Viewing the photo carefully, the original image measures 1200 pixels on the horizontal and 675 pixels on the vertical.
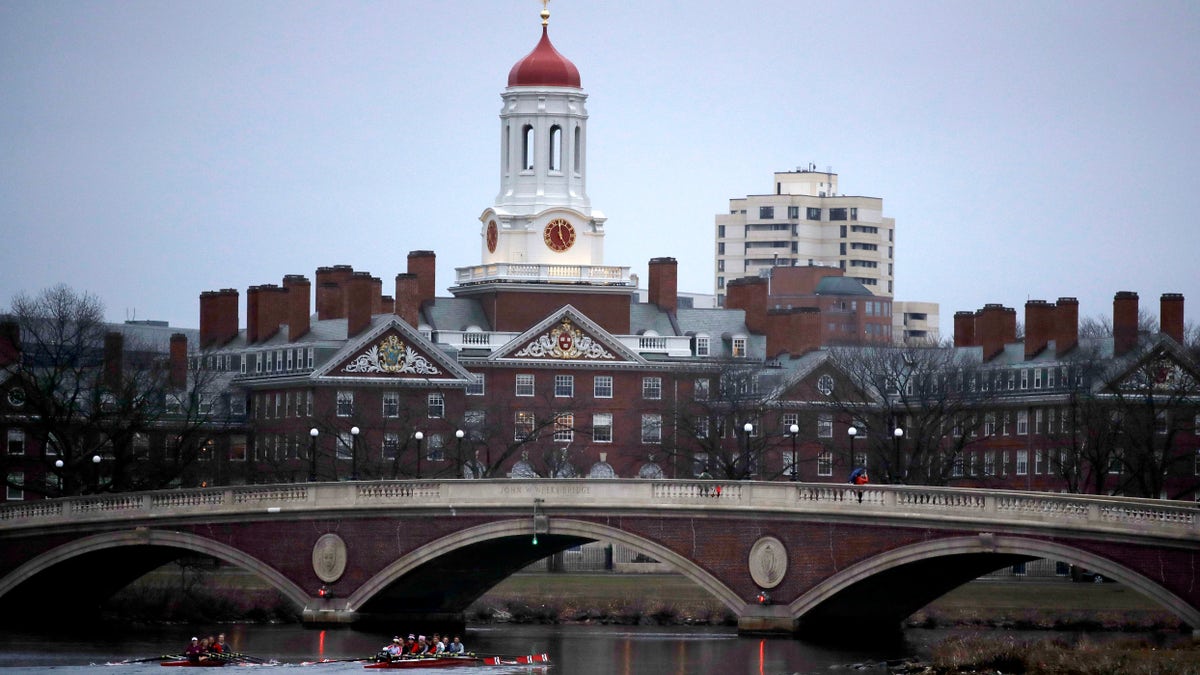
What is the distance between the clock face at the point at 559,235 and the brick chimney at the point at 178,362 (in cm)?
1699

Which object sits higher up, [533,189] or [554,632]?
[533,189]

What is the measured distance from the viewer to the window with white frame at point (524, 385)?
414ft

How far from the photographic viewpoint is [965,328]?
134m

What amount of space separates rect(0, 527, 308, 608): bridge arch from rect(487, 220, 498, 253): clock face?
4757cm

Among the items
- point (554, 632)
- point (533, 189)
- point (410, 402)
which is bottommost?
point (554, 632)

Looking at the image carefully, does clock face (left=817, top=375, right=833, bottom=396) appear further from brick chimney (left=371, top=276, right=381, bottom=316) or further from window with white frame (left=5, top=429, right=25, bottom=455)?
window with white frame (left=5, top=429, right=25, bottom=455)

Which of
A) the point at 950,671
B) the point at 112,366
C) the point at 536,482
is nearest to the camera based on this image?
the point at 950,671

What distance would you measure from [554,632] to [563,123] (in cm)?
4834

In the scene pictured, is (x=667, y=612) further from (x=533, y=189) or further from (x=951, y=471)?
(x=533, y=189)

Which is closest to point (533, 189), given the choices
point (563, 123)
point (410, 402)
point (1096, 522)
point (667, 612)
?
point (563, 123)

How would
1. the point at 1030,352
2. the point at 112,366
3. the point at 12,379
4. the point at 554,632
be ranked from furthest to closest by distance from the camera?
the point at 1030,352 → the point at 112,366 → the point at 12,379 → the point at 554,632

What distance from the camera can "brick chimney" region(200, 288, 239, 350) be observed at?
447ft

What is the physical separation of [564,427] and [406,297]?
347 inches

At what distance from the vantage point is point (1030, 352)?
413ft
